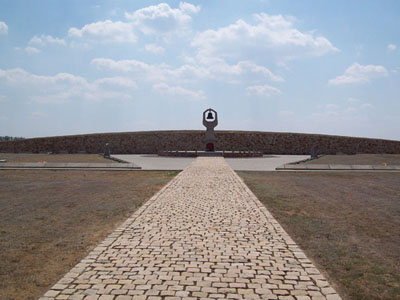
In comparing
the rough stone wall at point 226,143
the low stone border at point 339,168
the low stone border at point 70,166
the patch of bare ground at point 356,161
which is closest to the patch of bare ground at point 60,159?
the low stone border at point 70,166

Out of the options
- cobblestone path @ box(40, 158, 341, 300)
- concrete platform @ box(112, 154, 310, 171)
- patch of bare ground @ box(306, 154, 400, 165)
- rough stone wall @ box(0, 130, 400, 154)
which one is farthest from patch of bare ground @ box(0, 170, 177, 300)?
rough stone wall @ box(0, 130, 400, 154)

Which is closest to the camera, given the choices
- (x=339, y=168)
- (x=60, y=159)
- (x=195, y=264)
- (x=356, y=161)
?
(x=195, y=264)

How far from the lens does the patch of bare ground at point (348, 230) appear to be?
421 centimetres

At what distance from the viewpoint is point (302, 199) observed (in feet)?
32.9

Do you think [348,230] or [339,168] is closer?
[348,230]

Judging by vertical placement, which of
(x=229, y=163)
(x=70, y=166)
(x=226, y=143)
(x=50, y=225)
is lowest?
(x=50, y=225)

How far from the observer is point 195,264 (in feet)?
14.5

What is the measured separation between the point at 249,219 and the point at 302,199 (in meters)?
3.68

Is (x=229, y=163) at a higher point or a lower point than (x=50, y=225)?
higher

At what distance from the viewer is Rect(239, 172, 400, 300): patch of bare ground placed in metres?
4.21

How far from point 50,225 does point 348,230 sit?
5.95 meters

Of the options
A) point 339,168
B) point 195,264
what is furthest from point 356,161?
point 195,264

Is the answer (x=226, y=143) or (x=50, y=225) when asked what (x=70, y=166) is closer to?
(x=50, y=225)

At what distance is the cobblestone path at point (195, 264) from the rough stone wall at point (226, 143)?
40.6 m
